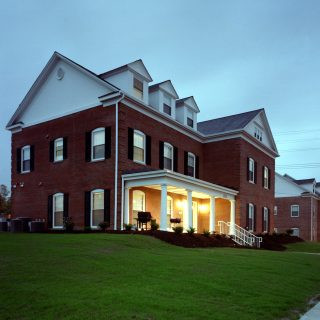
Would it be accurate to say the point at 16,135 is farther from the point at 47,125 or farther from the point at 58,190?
the point at 58,190

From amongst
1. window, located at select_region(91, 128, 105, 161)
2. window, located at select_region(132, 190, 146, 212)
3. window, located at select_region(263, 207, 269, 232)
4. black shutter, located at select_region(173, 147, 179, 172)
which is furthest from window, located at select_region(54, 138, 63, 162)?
window, located at select_region(263, 207, 269, 232)

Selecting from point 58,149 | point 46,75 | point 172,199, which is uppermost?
point 46,75

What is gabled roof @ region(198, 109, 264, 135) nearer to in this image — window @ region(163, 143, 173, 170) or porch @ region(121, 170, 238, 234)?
porch @ region(121, 170, 238, 234)

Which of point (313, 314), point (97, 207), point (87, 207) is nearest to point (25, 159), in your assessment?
point (87, 207)

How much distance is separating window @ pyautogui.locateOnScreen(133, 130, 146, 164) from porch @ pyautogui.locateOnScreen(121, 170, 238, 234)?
165cm

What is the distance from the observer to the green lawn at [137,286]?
6.29m

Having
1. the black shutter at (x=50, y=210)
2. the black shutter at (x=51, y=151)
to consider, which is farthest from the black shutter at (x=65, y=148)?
the black shutter at (x=50, y=210)

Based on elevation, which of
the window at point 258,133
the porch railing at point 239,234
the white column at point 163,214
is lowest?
the porch railing at point 239,234

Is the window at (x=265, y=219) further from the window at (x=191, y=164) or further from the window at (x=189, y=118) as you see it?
the window at (x=189, y=118)

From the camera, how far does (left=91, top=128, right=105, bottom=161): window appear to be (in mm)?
22672

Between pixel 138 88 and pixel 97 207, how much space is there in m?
7.22

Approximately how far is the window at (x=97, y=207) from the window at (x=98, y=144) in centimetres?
191

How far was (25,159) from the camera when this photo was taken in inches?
1075

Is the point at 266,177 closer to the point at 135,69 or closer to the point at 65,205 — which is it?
the point at 135,69
